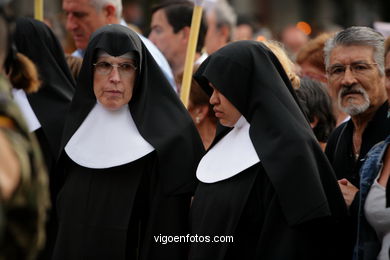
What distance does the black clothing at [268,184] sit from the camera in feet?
15.0

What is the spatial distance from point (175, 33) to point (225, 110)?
10.1 ft

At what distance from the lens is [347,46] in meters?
5.41

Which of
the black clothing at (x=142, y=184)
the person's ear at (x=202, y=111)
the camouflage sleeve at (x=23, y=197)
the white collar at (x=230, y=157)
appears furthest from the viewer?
the person's ear at (x=202, y=111)

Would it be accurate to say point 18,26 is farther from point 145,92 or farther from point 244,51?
point 244,51

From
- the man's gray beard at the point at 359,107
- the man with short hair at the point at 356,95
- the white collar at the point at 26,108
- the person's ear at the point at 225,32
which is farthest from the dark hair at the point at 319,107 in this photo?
the person's ear at the point at 225,32

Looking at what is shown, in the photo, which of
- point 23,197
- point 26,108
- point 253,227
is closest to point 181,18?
point 26,108

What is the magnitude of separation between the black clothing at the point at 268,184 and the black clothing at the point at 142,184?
0.27 meters

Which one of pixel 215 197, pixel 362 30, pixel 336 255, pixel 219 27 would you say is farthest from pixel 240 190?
pixel 219 27

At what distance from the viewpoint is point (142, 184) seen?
17.5 feet

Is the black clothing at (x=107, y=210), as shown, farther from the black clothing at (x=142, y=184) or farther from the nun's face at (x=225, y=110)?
the nun's face at (x=225, y=110)

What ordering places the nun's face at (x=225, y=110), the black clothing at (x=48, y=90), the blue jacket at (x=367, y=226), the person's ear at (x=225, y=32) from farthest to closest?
the person's ear at (x=225, y=32) → the black clothing at (x=48, y=90) → the nun's face at (x=225, y=110) → the blue jacket at (x=367, y=226)

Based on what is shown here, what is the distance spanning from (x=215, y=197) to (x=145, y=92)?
896mm

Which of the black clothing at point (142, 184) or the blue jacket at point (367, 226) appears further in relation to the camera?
the black clothing at point (142, 184)

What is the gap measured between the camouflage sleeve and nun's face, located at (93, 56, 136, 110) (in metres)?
2.50
